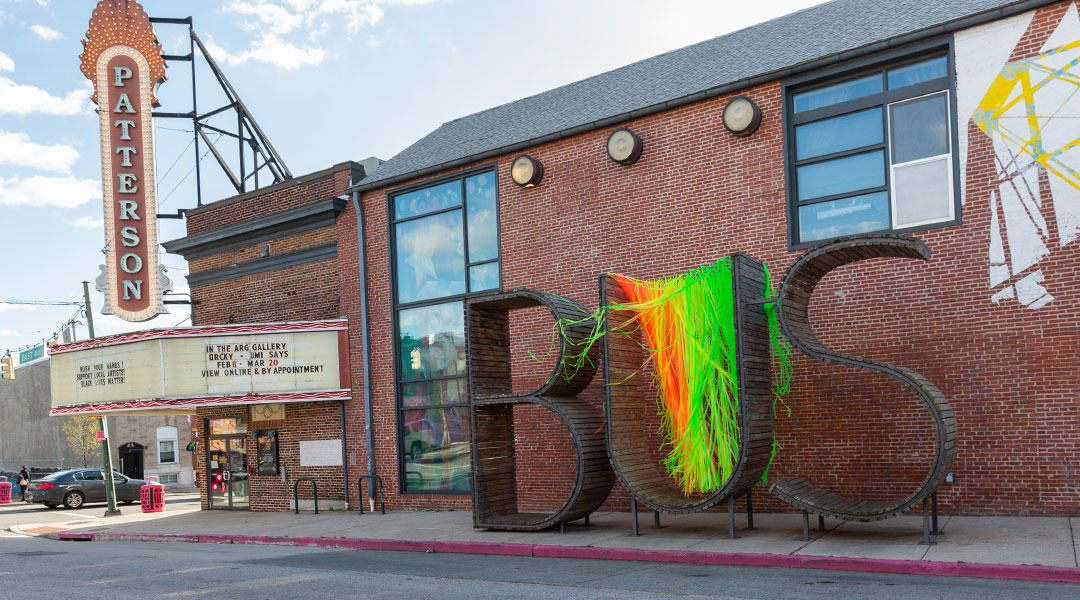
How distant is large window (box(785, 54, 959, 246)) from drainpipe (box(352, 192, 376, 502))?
9593 millimetres

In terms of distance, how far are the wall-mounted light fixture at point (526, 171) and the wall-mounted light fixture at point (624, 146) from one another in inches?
62.0

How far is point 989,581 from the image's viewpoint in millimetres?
8445

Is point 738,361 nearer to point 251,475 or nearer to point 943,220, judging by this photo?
point 943,220

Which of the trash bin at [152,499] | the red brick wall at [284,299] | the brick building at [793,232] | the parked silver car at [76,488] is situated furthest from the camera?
the parked silver car at [76,488]

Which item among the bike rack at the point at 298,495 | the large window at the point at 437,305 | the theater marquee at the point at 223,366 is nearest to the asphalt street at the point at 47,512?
the theater marquee at the point at 223,366

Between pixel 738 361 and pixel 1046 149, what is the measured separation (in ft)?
16.7

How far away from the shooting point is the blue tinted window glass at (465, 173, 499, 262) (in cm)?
1731

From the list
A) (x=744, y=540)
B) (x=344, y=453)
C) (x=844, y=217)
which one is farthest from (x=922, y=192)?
(x=344, y=453)

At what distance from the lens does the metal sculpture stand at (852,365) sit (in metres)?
9.98

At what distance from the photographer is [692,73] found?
16.4 meters

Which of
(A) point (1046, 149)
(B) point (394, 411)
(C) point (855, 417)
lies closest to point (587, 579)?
(C) point (855, 417)

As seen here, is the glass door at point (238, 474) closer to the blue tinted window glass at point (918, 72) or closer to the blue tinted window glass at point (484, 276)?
the blue tinted window glass at point (484, 276)

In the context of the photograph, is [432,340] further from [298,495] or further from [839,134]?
[839,134]

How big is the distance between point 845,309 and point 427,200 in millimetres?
9053
